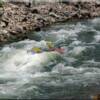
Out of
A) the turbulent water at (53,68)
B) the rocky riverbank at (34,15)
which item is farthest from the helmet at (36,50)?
the rocky riverbank at (34,15)

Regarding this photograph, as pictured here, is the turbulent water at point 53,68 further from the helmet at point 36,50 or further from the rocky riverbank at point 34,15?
the rocky riverbank at point 34,15

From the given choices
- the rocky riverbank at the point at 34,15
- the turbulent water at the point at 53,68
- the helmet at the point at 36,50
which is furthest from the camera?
the rocky riverbank at the point at 34,15

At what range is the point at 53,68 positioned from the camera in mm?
11414

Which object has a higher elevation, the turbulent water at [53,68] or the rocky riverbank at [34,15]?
the rocky riverbank at [34,15]

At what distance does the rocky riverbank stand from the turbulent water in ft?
2.60

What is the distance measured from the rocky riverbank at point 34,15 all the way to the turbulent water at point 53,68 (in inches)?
31.2

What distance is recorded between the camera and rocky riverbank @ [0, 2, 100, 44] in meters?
15.7

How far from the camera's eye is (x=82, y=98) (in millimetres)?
8992

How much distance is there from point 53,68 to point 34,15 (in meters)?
6.77

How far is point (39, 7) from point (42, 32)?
9.72 ft

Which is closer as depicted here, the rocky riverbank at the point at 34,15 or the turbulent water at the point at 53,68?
the turbulent water at the point at 53,68

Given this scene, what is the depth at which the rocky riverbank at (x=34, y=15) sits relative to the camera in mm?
15703

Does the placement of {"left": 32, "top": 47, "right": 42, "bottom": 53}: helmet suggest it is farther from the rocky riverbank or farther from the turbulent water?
the rocky riverbank

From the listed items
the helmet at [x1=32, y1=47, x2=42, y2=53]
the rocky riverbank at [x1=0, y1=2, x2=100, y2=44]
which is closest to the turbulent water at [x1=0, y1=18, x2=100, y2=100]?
the helmet at [x1=32, y1=47, x2=42, y2=53]
